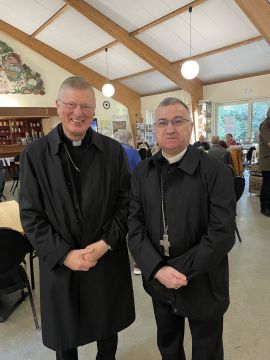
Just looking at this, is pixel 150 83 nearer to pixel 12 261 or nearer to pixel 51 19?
pixel 51 19

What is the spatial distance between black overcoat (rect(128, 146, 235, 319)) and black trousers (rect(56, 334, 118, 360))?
0.45 m

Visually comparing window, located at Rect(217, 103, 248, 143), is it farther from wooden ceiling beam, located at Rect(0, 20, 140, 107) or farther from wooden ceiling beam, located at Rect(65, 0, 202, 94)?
wooden ceiling beam, located at Rect(0, 20, 140, 107)

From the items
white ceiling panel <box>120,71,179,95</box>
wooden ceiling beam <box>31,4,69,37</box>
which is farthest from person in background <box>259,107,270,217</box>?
white ceiling panel <box>120,71,179,95</box>

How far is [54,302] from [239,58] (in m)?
7.71

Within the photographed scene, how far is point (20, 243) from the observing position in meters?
1.97

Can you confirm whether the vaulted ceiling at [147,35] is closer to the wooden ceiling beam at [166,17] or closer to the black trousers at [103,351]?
the wooden ceiling beam at [166,17]

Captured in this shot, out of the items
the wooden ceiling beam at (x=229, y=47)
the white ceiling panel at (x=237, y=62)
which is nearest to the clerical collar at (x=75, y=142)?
the wooden ceiling beam at (x=229, y=47)

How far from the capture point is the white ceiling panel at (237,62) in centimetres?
684

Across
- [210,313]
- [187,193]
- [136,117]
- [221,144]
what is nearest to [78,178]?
[187,193]

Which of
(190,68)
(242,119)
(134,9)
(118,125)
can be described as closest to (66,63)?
(118,125)

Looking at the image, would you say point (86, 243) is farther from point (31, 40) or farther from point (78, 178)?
point (31, 40)

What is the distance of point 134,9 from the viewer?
20.0 feet

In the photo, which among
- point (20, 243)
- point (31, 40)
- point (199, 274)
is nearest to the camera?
point (199, 274)

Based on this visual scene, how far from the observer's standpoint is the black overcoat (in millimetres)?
1154
